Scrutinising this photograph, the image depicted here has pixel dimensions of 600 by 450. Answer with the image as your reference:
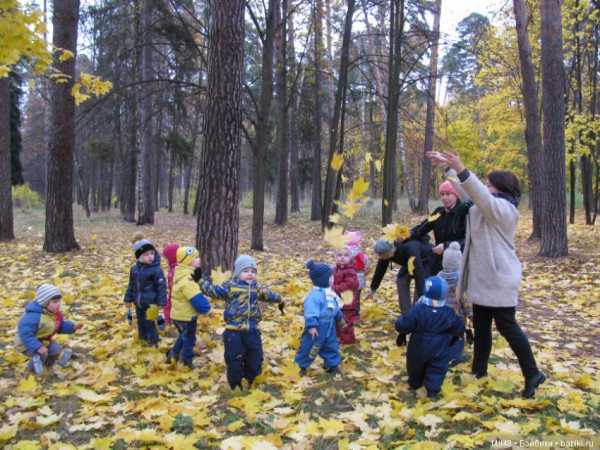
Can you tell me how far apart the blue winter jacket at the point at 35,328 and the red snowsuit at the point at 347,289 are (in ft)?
8.79

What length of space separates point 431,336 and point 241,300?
63.3 inches

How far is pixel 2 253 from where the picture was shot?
1067cm

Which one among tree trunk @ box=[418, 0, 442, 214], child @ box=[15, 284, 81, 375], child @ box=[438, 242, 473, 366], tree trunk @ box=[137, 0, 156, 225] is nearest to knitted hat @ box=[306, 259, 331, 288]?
child @ box=[438, 242, 473, 366]

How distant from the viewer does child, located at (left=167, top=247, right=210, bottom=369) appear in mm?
4473

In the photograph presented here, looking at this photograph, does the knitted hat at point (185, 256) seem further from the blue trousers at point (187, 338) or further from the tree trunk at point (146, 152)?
the tree trunk at point (146, 152)

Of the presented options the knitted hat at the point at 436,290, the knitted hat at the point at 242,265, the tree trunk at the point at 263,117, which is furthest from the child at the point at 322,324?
the tree trunk at the point at 263,117

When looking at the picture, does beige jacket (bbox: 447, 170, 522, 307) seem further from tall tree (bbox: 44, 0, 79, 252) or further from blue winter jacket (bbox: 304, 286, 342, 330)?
tall tree (bbox: 44, 0, 79, 252)

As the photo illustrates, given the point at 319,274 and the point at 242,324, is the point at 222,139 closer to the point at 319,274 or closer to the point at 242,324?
the point at 319,274

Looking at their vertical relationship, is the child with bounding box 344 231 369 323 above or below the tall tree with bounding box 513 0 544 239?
below

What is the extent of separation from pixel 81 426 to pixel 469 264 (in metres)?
3.17

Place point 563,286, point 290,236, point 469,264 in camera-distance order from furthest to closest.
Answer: point 290,236 → point 563,286 → point 469,264

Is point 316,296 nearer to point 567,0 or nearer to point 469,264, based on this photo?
point 469,264

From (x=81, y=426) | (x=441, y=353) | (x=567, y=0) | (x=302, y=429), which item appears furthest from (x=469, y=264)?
(x=567, y=0)

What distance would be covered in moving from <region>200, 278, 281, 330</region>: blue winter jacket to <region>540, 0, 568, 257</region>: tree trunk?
8.66 metres
